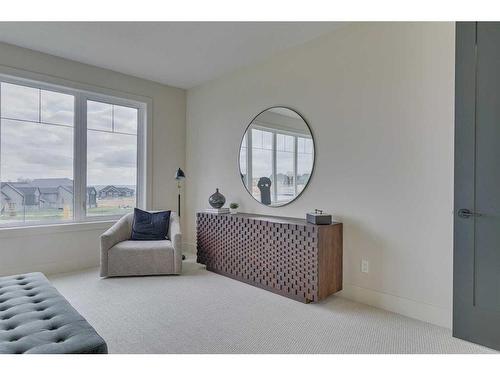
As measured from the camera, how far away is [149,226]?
153 inches

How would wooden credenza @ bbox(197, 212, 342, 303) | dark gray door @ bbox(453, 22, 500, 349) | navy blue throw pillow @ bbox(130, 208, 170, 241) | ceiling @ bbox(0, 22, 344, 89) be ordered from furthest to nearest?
navy blue throw pillow @ bbox(130, 208, 170, 241)
ceiling @ bbox(0, 22, 344, 89)
wooden credenza @ bbox(197, 212, 342, 303)
dark gray door @ bbox(453, 22, 500, 349)

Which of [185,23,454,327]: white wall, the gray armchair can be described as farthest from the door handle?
the gray armchair

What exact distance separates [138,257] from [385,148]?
9.13ft

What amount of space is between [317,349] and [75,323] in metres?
1.42

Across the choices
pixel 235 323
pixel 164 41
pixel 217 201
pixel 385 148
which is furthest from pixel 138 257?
pixel 385 148

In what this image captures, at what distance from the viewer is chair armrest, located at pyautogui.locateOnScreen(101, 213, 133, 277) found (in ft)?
11.3

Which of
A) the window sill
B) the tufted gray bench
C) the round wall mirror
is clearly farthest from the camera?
the window sill

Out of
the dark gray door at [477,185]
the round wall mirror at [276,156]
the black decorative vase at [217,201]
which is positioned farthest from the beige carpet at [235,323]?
the round wall mirror at [276,156]

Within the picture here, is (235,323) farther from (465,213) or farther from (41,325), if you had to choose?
(465,213)

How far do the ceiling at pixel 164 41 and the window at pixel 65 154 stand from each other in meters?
0.55

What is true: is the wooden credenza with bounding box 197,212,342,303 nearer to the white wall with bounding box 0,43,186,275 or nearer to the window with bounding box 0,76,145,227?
the white wall with bounding box 0,43,186,275

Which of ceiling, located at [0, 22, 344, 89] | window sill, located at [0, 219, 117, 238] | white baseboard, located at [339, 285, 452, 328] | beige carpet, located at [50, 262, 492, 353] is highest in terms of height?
ceiling, located at [0, 22, 344, 89]

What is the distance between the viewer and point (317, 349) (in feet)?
6.52
